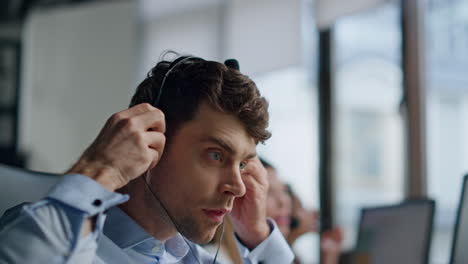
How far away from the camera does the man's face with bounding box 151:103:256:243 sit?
1099 mm

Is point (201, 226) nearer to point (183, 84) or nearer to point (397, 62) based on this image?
point (183, 84)

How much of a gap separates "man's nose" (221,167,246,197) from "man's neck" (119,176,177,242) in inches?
5.5

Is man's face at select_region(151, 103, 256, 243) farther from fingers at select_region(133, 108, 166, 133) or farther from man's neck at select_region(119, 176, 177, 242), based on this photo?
fingers at select_region(133, 108, 166, 133)

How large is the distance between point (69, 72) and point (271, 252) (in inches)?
171

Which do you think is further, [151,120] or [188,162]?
[188,162]

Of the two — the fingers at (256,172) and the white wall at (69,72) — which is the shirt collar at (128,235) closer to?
the fingers at (256,172)

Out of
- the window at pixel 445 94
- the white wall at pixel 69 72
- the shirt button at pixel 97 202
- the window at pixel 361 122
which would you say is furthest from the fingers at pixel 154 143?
the white wall at pixel 69 72

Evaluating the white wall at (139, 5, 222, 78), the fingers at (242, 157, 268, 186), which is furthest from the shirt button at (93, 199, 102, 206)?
the white wall at (139, 5, 222, 78)

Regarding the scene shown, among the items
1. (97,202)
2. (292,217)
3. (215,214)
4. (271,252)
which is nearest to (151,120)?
(97,202)

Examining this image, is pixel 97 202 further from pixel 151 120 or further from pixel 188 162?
pixel 188 162

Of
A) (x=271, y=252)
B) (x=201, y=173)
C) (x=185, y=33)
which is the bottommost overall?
(x=271, y=252)

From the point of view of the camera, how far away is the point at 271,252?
137 cm

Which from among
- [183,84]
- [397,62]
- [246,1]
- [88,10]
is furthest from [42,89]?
[183,84]

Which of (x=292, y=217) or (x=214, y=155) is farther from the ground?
(x=214, y=155)
